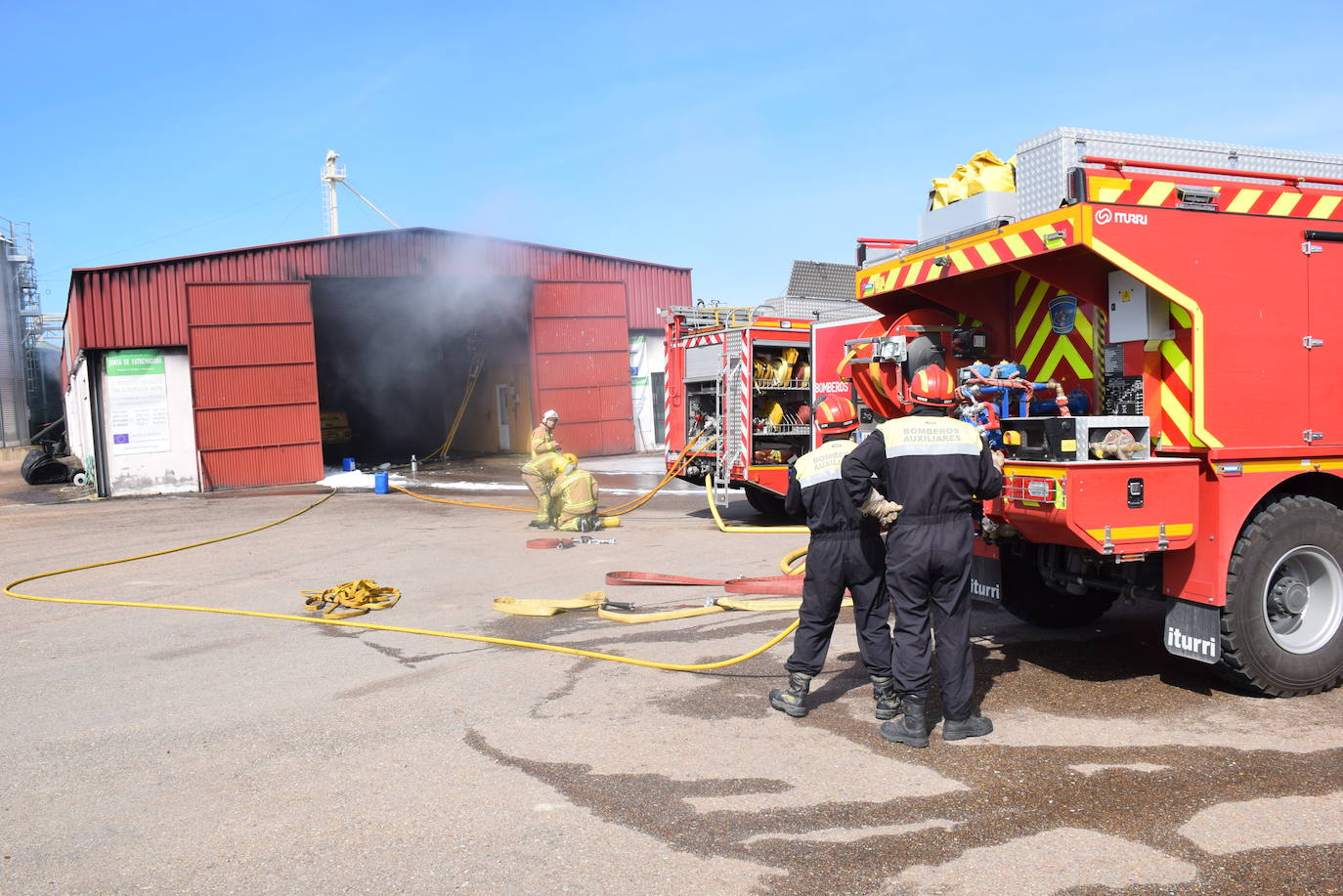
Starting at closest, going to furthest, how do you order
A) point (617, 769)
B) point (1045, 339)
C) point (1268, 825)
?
point (1268, 825) < point (617, 769) < point (1045, 339)

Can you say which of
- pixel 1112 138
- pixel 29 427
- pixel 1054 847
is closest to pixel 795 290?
pixel 1112 138

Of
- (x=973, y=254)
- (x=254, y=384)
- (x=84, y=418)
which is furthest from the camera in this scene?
(x=84, y=418)

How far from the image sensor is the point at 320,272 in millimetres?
21172

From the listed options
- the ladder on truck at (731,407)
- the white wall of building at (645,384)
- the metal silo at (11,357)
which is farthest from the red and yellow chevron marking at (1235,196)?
the metal silo at (11,357)

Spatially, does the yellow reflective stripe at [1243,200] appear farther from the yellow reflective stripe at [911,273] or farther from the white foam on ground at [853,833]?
the white foam on ground at [853,833]

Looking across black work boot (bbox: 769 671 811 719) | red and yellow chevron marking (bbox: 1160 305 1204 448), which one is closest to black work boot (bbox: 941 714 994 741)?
black work boot (bbox: 769 671 811 719)

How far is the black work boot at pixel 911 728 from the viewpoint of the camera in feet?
13.6

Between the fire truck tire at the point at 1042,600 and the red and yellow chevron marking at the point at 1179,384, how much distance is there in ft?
5.48

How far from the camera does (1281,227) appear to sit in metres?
4.61

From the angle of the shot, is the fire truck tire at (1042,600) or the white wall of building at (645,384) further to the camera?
the white wall of building at (645,384)

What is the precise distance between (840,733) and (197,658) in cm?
430

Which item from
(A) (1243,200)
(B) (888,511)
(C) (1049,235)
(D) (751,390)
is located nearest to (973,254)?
(C) (1049,235)

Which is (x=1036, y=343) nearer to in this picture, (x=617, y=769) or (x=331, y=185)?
(x=617, y=769)

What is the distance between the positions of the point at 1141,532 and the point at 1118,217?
1.46m
